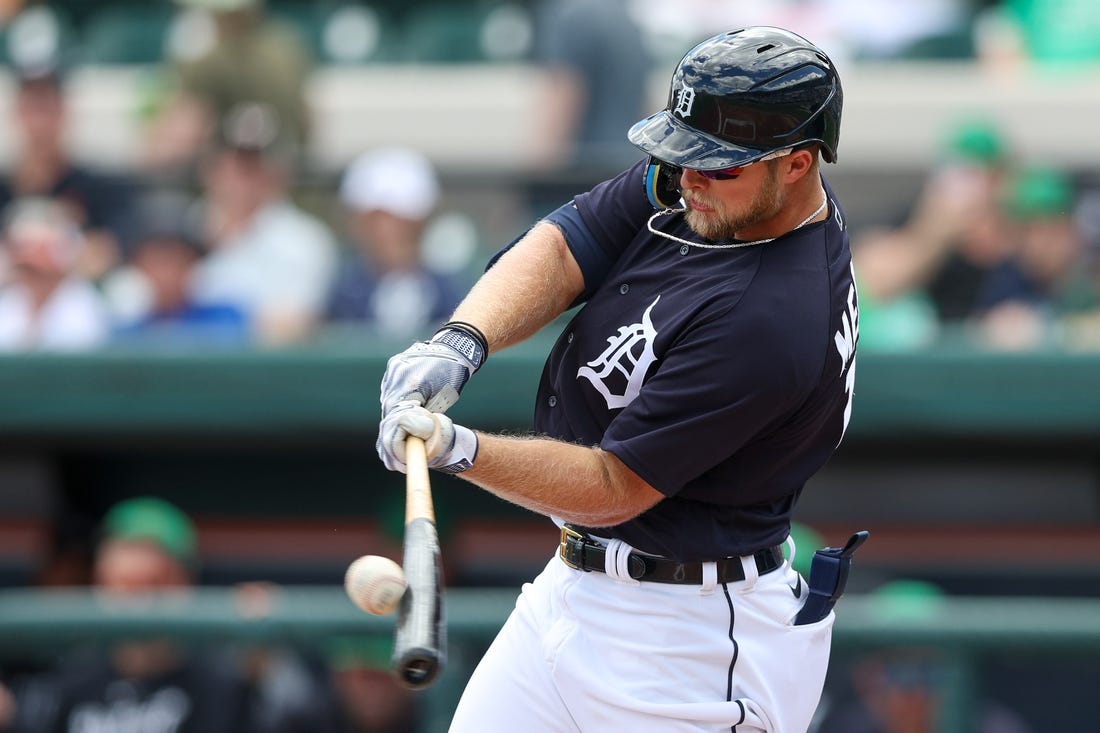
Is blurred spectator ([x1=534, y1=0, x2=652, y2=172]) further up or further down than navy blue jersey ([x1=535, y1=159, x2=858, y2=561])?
further down

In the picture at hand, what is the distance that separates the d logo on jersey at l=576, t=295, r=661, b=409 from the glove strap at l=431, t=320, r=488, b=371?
0.21 metres

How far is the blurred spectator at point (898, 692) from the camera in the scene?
4562mm

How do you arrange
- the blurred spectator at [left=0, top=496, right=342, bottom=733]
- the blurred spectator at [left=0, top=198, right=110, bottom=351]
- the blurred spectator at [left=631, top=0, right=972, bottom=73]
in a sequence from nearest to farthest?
the blurred spectator at [left=0, top=496, right=342, bottom=733] → the blurred spectator at [left=0, top=198, right=110, bottom=351] → the blurred spectator at [left=631, top=0, right=972, bottom=73]

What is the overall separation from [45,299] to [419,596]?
145 inches

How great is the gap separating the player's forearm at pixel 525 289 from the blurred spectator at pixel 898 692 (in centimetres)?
186

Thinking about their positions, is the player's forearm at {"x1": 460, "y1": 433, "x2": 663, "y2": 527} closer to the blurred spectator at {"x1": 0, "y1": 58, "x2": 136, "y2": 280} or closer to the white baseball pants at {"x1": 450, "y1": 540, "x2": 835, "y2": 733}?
the white baseball pants at {"x1": 450, "y1": 540, "x2": 835, "y2": 733}

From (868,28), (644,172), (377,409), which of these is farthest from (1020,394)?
(868,28)

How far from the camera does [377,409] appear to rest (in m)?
5.24

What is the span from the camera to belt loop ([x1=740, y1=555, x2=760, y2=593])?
2.95 meters

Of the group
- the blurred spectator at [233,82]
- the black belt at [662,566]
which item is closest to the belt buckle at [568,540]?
the black belt at [662,566]

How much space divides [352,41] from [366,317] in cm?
357

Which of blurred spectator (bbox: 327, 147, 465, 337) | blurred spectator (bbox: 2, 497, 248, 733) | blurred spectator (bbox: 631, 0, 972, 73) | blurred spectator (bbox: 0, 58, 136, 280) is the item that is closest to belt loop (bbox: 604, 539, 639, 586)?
blurred spectator (bbox: 2, 497, 248, 733)

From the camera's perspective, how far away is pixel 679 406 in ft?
8.97

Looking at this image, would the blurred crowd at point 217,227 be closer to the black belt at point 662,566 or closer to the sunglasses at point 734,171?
the black belt at point 662,566
